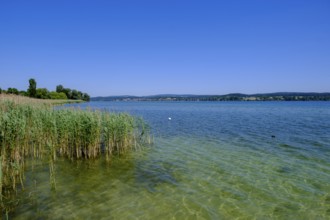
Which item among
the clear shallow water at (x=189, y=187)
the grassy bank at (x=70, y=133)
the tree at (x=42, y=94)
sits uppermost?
the tree at (x=42, y=94)

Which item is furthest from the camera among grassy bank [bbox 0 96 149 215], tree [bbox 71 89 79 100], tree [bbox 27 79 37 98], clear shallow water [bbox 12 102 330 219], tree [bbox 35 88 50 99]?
tree [bbox 71 89 79 100]

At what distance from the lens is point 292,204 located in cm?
734

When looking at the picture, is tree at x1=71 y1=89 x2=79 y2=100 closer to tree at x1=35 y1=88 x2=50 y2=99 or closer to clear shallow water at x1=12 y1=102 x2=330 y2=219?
tree at x1=35 y1=88 x2=50 y2=99

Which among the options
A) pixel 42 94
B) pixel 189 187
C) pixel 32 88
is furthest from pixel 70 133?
pixel 42 94

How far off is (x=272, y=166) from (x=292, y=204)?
4144 mm

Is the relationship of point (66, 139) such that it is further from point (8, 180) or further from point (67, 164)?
point (8, 180)

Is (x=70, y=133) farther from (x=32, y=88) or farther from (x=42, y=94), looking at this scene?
(x=42, y=94)

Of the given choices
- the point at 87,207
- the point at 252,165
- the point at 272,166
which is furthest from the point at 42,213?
the point at 272,166

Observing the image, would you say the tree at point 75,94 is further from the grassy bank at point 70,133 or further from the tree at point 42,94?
the grassy bank at point 70,133

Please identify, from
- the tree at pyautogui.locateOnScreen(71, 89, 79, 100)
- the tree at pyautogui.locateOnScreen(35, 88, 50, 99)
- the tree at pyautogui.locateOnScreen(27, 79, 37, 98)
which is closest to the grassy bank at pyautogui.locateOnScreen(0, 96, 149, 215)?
the tree at pyautogui.locateOnScreen(27, 79, 37, 98)

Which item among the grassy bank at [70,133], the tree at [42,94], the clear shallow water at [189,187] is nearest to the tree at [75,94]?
the tree at [42,94]

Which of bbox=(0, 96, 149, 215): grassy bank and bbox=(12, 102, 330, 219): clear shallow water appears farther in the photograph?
bbox=(0, 96, 149, 215): grassy bank

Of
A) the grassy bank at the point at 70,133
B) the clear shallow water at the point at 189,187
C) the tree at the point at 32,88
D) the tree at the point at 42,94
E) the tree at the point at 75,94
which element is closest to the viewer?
the clear shallow water at the point at 189,187

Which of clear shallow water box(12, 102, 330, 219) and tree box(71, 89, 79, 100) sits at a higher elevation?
tree box(71, 89, 79, 100)
